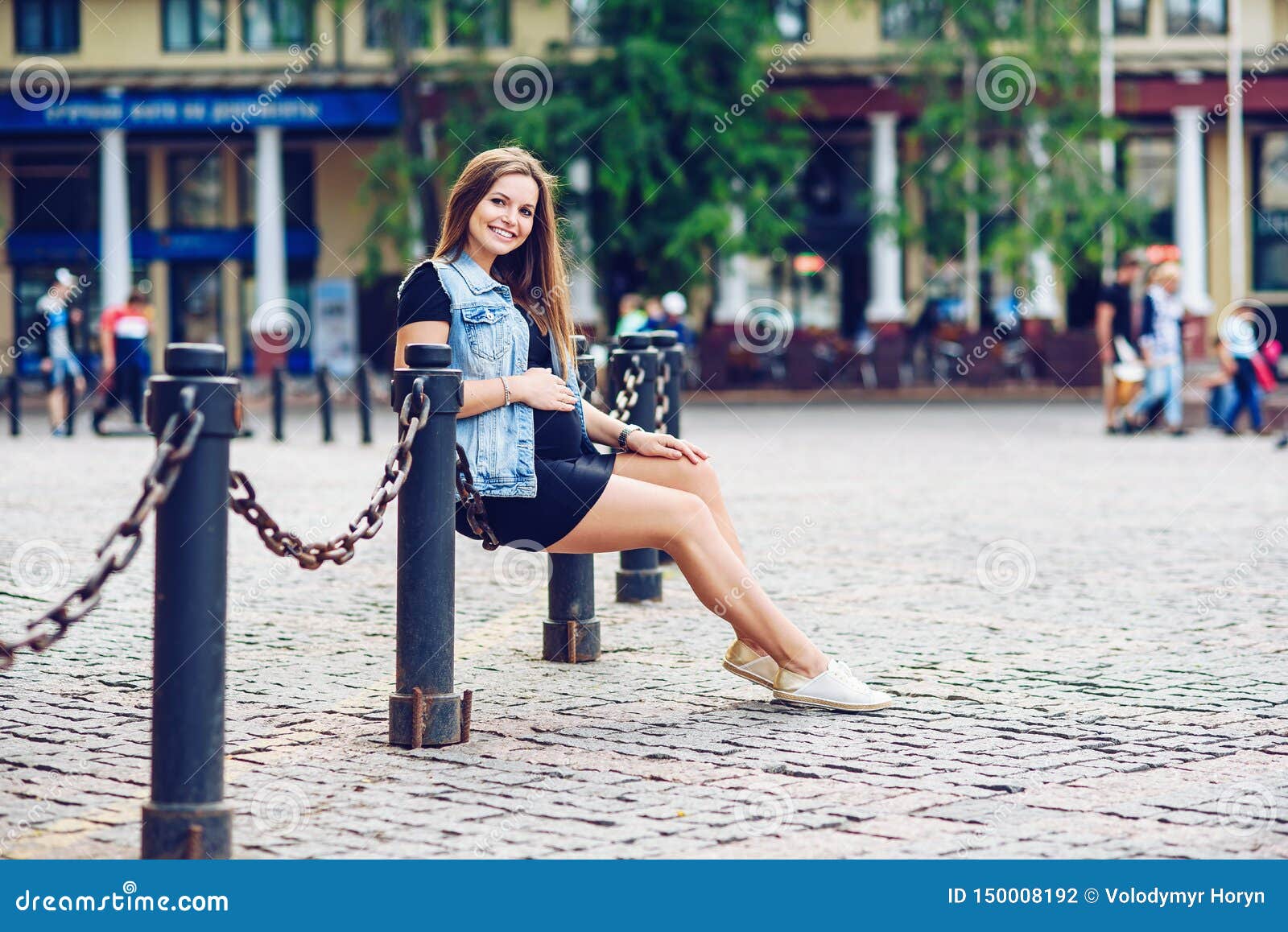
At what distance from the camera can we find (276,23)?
33.1 meters

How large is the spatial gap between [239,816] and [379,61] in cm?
3369

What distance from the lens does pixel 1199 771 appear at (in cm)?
449

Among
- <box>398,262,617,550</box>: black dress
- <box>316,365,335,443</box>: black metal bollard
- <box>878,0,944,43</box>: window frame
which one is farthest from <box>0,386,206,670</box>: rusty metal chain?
<box>878,0,944,43</box>: window frame

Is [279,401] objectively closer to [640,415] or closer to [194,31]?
[640,415]

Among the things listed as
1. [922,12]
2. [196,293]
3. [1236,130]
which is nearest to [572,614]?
[922,12]

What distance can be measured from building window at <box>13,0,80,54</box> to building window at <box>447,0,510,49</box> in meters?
9.78

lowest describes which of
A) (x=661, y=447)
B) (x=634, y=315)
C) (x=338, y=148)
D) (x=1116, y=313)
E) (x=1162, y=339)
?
(x=661, y=447)

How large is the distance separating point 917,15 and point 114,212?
53.0 ft

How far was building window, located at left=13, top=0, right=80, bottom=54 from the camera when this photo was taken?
122ft

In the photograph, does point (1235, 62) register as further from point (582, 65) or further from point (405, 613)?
point (405, 613)

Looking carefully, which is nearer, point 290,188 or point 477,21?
point 477,21

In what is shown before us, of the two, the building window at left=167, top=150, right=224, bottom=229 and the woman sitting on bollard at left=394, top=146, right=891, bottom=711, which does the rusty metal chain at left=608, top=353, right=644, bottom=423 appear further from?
the building window at left=167, top=150, right=224, bottom=229

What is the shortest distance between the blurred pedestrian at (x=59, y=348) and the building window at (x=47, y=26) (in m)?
18.6

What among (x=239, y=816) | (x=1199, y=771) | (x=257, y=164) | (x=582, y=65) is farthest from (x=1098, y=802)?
(x=257, y=164)
